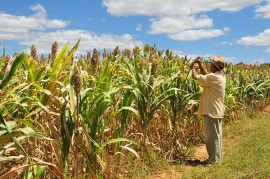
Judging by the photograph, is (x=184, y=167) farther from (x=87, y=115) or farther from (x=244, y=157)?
(x=87, y=115)

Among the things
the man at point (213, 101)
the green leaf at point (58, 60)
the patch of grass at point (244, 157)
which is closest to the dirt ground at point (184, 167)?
the patch of grass at point (244, 157)

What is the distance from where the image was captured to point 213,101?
Answer: 480cm

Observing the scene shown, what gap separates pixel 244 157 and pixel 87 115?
305 centimetres

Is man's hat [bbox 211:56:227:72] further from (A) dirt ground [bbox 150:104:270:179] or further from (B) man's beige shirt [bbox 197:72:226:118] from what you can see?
(A) dirt ground [bbox 150:104:270:179]

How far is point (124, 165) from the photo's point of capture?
3896mm

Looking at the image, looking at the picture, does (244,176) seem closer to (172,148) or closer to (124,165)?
(172,148)

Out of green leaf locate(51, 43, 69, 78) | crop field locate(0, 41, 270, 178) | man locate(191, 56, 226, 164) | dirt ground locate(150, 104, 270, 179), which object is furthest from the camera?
man locate(191, 56, 226, 164)

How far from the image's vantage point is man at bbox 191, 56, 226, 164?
4703 millimetres

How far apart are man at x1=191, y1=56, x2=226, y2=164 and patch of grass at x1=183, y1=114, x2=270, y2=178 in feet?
0.87

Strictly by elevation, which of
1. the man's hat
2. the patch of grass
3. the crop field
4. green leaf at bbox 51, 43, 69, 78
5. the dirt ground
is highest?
the man's hat

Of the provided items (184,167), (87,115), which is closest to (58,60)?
(87,115)

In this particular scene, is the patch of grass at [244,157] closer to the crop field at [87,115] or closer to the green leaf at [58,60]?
the crop field at [87,115]

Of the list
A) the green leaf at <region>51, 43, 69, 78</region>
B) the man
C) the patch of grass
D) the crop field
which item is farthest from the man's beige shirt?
the green leaf at <region>51, 43, 69, 78</region>

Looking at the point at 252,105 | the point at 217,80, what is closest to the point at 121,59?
the point at 217,80
